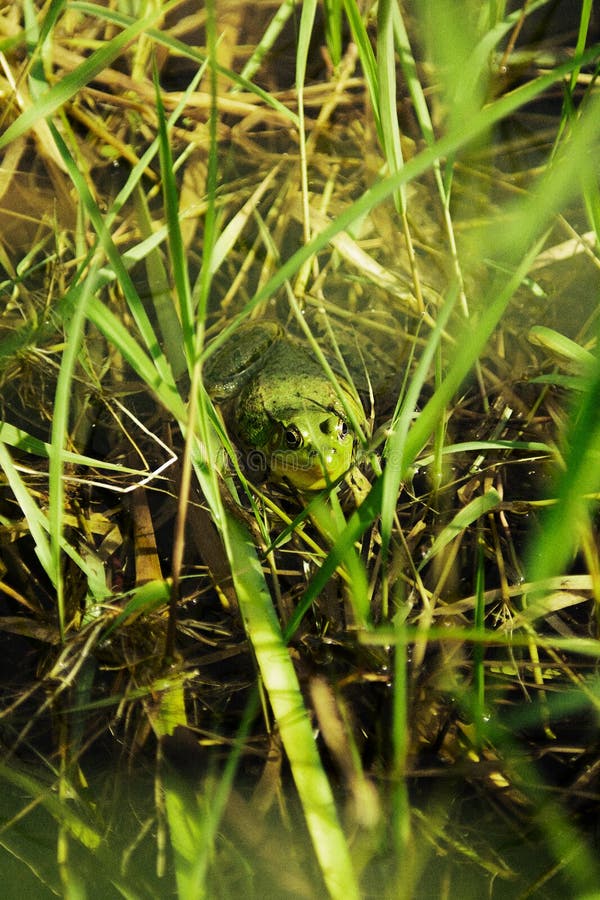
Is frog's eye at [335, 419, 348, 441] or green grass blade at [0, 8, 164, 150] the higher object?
green grass blade at [0, 8, 164, 150]

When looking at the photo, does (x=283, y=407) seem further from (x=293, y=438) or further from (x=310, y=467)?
(x=310, y=467)

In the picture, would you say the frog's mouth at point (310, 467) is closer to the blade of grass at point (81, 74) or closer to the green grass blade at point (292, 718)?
the green grass blade at point (292, 718)

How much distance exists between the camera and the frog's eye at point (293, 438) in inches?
97.3

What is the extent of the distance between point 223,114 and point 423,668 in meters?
2.76

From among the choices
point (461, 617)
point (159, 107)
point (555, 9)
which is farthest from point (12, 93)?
point (461, 617)

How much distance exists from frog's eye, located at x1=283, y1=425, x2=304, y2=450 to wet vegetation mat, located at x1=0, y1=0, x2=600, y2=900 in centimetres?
1

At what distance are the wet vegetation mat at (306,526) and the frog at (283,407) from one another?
13 millimetres

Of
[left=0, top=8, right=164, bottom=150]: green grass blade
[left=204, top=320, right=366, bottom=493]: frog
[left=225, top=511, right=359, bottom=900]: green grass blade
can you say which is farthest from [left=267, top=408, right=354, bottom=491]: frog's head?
[left=0, top=8, right=164, bottom=150]: green grass blade

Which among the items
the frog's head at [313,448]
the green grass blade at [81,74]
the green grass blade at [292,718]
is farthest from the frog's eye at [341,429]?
the green grass blade at [81,74]

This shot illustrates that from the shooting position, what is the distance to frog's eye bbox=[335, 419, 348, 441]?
251 centimetres

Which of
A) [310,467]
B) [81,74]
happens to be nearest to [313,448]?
[310,467]

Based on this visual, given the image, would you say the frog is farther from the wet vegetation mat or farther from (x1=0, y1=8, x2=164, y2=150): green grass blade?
(x1=0, y1=8, x2=164, y2=150): green grass blade

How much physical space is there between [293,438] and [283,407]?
0.21 m

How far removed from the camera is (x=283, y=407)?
2.67m
